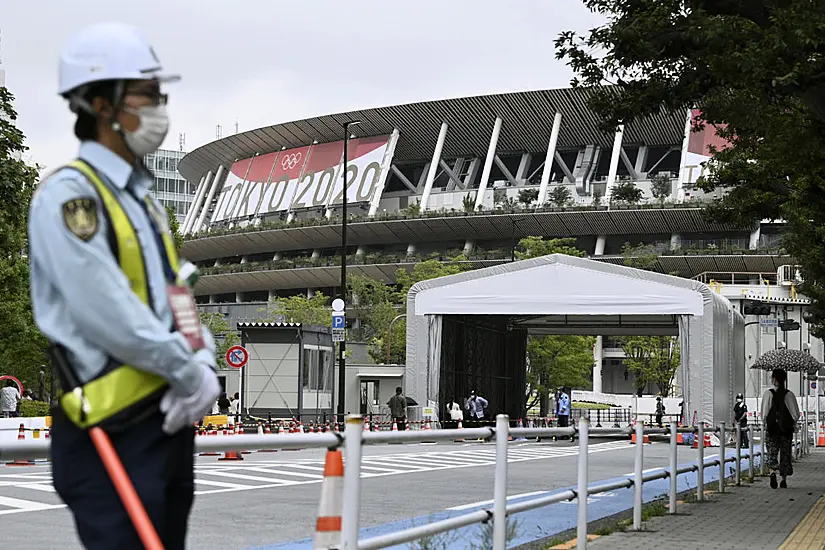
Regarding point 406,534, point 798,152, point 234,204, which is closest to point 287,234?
point 234,204

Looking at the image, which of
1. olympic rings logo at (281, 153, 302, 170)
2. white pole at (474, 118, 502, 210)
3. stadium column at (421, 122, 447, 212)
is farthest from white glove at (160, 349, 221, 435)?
olympic rings logo at (281, 153, 302, 170)

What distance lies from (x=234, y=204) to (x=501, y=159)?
74.5ft

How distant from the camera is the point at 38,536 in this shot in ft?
19.7

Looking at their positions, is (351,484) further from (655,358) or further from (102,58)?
(655,358)

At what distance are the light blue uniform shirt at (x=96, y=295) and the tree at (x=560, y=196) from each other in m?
92.2

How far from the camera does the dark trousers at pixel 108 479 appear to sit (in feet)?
11.5

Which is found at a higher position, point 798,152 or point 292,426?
point 798,152

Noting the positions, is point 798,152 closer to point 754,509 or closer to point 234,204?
point 754,509

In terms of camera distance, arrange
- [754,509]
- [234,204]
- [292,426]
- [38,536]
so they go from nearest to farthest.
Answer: [38,536]
[754,509]
[292,426]
[234,204]

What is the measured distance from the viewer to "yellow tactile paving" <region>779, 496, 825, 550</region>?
12.3 m

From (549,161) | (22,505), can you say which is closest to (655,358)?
(549,161)

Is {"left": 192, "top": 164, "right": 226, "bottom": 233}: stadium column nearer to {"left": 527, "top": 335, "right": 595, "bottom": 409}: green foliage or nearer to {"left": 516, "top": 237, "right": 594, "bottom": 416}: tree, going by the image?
{"left": 516, "top": 237, "right": 594, "bottom": 416}: tree

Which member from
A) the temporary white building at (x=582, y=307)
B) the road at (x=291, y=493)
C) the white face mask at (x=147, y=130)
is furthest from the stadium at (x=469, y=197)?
the white face mask at (x=147, y=130)

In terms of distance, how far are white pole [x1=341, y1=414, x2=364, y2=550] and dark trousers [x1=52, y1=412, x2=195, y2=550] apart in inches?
92.1
